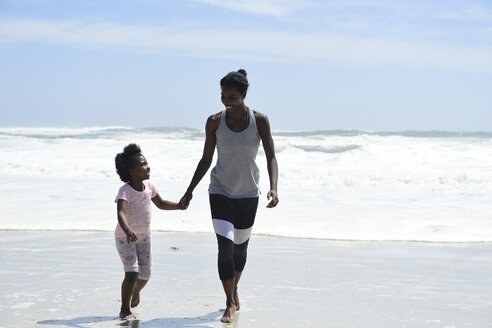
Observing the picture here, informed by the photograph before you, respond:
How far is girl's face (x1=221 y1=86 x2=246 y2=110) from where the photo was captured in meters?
4.63

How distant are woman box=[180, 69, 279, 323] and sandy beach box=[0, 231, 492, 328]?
0.44m

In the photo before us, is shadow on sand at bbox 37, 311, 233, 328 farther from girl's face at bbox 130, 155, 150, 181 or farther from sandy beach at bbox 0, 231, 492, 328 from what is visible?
girl's face at bbox 130, 155, 150, 181

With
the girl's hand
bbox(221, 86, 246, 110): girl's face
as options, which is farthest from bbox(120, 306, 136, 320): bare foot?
bbox(221, 86, 246, 110): girl's face

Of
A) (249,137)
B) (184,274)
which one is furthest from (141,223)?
(184,274)

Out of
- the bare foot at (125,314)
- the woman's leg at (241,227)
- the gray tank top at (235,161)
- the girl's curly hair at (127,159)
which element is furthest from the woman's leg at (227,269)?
the girl's curly hair at (127,159)

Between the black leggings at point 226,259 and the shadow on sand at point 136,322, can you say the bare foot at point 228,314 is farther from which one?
the black leggings at point 226,259

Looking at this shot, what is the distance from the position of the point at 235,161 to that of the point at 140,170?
0.62 meters

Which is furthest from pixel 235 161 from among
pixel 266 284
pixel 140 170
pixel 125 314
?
pixel 266 284

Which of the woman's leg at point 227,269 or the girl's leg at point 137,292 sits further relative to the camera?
the girl's leg at point 137,292

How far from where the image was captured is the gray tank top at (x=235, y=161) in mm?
4676

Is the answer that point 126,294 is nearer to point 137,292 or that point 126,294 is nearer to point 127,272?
point 127,272

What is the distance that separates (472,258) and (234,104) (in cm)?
363

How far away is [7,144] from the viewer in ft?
75.7

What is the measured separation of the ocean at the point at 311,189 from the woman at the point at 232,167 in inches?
148
